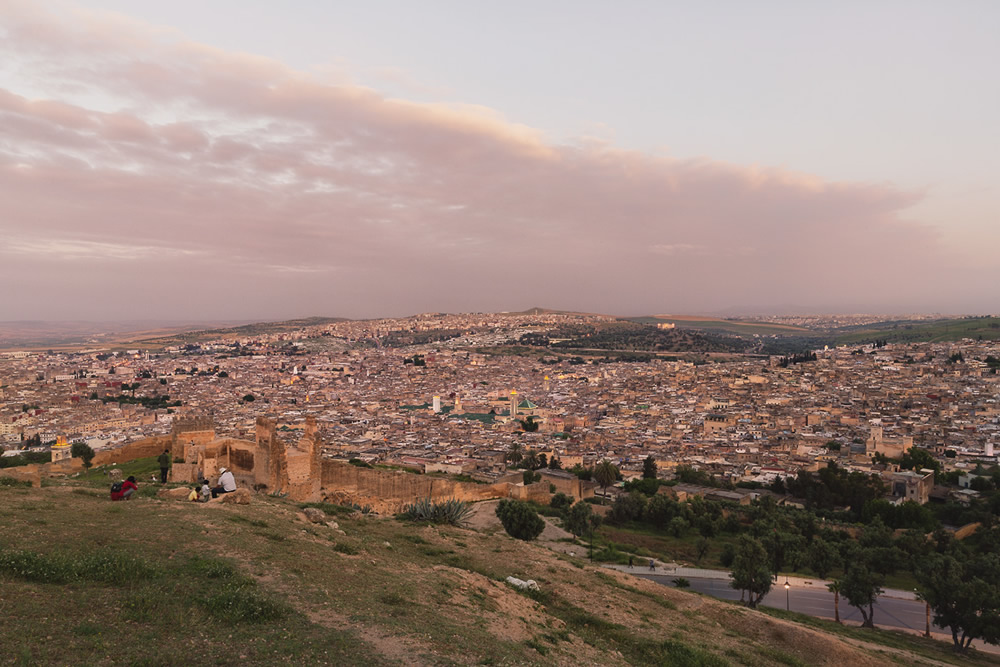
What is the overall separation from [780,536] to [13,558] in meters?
22.6

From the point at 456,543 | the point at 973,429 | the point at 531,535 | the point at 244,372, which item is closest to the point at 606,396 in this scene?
the point at 973,429

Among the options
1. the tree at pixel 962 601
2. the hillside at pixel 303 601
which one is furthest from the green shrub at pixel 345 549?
the tree at pixel 962 601

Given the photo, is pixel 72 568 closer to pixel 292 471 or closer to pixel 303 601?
pixel 303 601

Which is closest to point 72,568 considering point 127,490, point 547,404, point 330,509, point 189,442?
point 127,490

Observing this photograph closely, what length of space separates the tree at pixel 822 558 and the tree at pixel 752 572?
403cm

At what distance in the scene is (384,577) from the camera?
24.6ft

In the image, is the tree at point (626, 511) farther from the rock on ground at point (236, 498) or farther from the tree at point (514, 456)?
the rock on ground at point (236, 498)

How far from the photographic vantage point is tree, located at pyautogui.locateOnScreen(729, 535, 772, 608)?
16.9 metres

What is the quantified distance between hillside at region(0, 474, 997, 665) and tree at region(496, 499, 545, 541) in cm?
630

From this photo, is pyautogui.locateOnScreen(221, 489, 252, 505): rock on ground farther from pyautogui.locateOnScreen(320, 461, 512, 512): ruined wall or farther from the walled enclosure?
pyautogui.locateOnScreen(320, 461, 512, 512): ruined wall

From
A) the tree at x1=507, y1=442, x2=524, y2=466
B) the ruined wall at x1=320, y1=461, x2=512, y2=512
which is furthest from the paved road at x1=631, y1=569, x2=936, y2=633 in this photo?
the tree at x1=507, y1=442, x2=524, y2=466

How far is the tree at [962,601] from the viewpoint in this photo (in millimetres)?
14828

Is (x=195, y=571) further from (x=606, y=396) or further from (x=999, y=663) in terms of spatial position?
(x=606, y=396)

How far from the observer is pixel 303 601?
5.92 metres
